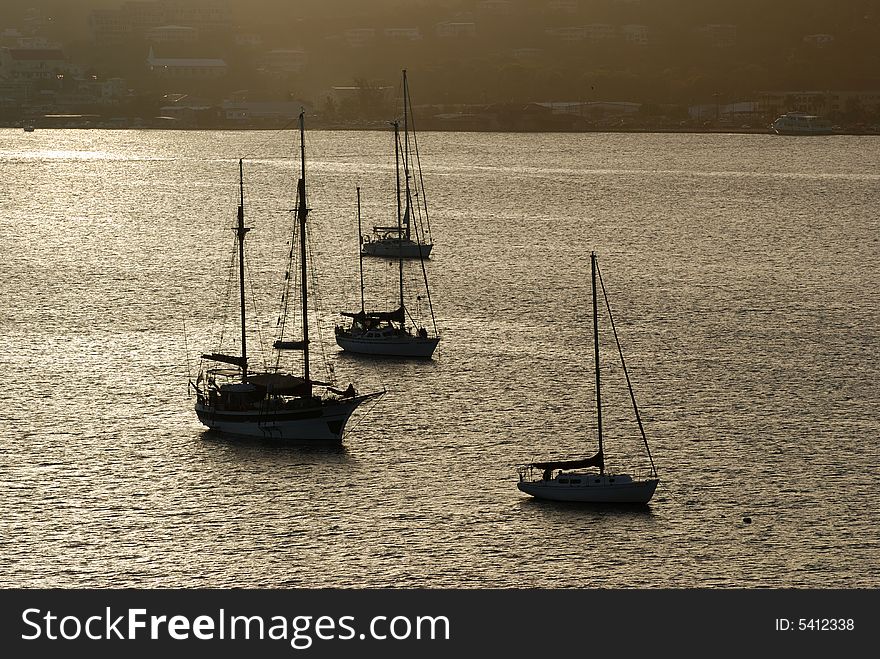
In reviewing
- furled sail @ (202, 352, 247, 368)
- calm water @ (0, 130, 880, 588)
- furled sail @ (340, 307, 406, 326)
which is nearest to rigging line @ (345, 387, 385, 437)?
calm water @ (0, 130, 880, 588)

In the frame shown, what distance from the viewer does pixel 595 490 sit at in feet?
162

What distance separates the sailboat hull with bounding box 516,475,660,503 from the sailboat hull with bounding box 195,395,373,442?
9082 mm

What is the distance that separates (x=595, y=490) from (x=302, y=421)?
12.3 meters

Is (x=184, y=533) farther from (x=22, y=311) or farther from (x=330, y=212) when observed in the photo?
(x=330, y=212)

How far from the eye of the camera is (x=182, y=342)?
2977 inches

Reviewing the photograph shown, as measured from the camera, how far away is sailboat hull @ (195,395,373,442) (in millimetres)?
56000

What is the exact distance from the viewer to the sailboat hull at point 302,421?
56.0m

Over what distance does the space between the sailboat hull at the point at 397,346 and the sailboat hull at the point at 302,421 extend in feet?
49.6

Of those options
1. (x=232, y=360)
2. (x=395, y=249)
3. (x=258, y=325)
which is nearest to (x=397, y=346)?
(x=258, y=325)

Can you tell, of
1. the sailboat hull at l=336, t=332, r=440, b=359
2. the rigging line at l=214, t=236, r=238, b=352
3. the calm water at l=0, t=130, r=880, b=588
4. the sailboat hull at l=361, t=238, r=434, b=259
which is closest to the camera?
the calm water at l=0, t=130, r=880, b=588

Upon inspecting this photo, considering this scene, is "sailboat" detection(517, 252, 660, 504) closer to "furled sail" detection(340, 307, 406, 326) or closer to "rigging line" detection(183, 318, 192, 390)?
"rigging line" detection(183, 318, 192, 390)

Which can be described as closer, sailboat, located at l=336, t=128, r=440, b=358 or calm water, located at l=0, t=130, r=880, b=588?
calm water, located at l=0, t=130, r=880, b=588

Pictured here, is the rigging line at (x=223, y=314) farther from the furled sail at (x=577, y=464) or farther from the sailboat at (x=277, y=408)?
the furled sail at (x=577, y=464)

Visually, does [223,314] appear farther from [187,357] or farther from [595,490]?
Result: [595,490]
